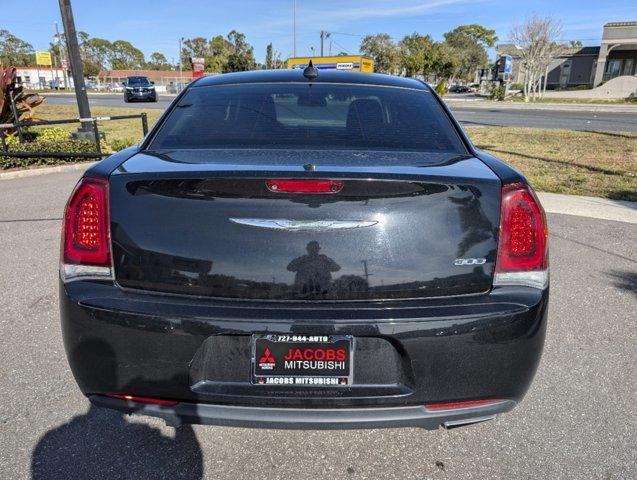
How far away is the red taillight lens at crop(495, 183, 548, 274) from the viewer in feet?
6.25

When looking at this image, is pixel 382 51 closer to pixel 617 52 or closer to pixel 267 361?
pixel 617 52

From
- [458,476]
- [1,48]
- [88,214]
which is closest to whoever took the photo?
[88,214]

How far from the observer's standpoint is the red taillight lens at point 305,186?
181 centimetres

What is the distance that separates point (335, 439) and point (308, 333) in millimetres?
874

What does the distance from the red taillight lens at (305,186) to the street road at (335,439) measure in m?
1.23

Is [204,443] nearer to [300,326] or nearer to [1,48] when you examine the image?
[300,326]

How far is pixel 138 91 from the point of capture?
37125mm

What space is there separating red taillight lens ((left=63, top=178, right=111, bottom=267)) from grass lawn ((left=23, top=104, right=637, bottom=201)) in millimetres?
7409

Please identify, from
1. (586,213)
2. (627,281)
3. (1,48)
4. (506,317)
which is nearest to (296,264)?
(506,317)

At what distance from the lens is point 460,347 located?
1.81m

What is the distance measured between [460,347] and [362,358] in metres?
0.35

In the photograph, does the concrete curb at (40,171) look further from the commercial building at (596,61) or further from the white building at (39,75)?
the white building at (39,75)

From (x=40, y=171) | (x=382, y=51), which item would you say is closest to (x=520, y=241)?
(x=40, y=171)

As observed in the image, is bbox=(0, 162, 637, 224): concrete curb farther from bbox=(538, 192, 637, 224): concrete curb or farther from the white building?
the white building
